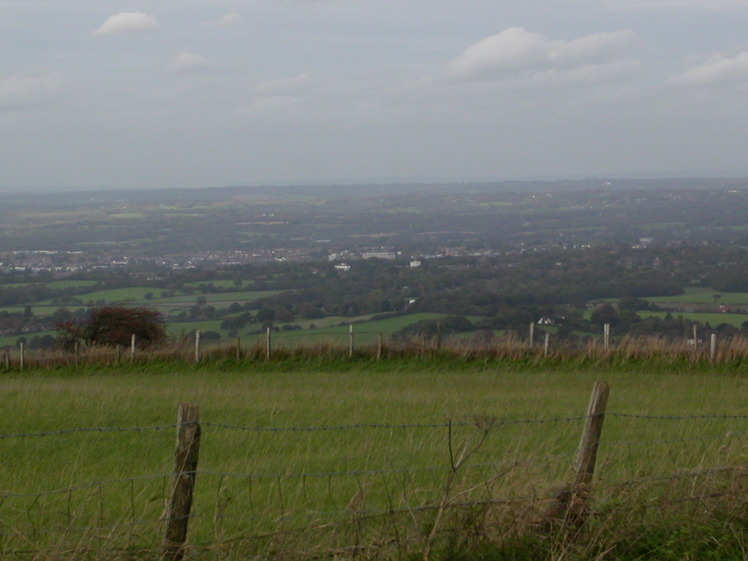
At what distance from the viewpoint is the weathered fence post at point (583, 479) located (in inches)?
224

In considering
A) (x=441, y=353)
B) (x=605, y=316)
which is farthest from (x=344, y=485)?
(x=605, y=316)

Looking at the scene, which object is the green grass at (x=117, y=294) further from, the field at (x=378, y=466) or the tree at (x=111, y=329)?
the field at (x=378, y=466)

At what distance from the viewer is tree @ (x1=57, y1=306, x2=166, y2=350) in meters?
30.0

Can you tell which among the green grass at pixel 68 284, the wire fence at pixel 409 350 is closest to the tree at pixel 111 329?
the wire fence at pixel 409 350

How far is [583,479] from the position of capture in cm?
583

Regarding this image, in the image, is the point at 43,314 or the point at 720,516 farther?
the point at 43,314

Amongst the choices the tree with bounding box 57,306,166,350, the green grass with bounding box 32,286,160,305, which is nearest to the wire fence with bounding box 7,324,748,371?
the tree with bounding box 57,306,166,350

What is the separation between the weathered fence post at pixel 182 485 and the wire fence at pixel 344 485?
3 cm

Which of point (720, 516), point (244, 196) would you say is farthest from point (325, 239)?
point (720, 516)

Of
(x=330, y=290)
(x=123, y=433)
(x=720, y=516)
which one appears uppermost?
(x=720, y=516)

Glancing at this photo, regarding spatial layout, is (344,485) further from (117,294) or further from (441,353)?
(117,294)

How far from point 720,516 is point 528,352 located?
17.6m

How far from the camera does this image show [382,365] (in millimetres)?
23719

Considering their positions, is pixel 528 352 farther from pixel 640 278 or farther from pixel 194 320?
pixel 640 278
